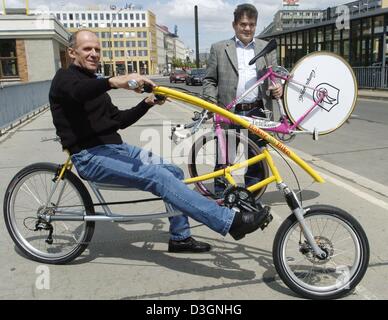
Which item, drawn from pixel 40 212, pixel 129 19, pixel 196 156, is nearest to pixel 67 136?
pixel 40 212

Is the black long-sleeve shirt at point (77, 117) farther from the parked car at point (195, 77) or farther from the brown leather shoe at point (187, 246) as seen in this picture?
the parked car at point (195, 77)

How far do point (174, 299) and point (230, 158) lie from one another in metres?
1.46

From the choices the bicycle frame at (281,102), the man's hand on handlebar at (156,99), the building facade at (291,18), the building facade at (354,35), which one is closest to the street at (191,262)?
the bicycle frame at (281,102)

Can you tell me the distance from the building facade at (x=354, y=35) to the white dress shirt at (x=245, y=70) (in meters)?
18.8

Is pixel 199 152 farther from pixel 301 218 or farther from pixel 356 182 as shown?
pixel 356 182

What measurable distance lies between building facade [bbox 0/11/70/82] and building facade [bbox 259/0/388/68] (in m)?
16.8

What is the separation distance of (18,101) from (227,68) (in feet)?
37.6

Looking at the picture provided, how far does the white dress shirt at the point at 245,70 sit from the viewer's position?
4.41 m

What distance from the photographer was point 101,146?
3293 millimetres

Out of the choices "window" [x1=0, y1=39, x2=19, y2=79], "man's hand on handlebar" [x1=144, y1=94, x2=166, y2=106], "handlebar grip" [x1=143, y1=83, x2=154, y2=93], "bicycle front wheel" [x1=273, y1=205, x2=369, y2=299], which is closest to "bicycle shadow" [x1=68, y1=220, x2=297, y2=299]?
"bicycle front wheel" [x1=273, y1=205, x2=369, y2=299]

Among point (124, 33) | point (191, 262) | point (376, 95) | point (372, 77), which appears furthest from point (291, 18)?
point (124, 33)

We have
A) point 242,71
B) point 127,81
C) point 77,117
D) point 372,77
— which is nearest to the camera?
point 127,81

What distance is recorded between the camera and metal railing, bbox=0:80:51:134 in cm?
1191

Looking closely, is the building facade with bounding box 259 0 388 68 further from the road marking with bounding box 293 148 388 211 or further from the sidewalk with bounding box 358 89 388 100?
the road marking with bounding box 293 148 388 211
